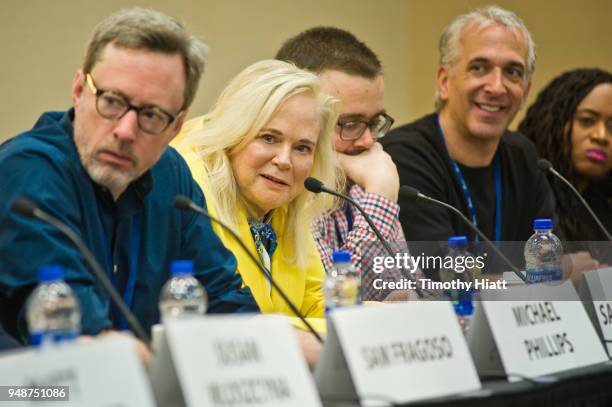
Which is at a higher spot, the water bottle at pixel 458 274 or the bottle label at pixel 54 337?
the bottle label at pixel 54 337

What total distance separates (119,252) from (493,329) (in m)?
1.00

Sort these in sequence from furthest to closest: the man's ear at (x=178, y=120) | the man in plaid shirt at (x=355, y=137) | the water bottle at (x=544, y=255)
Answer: the man in plaid shirt at (x=355, y=137) < the water bottle at (x=544, y=255) < the man's ear at (x=178, y=120)

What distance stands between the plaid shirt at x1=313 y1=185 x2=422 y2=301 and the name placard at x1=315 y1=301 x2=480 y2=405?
1.51m

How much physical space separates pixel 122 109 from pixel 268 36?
3.07m

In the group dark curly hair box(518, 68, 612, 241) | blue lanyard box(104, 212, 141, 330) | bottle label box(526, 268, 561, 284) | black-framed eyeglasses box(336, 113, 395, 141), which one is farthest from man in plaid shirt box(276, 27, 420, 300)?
dark curly hair box(518, 68, 612, 241)

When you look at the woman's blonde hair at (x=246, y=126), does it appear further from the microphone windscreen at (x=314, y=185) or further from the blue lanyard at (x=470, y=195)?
the blue lanyard at (x=470, y=195)

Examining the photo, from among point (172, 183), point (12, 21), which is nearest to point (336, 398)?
point (172, 183)

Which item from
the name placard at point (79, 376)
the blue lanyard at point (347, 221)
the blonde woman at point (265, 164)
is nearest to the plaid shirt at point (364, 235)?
the blue lanyard at point (347, 221)

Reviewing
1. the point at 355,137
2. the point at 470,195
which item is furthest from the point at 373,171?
the point at 470,195

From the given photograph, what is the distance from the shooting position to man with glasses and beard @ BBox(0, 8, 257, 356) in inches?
85.8

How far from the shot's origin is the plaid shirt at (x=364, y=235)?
3627 millimetres

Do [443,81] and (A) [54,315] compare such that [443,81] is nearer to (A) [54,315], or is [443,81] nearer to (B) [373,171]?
(B) [373,171]

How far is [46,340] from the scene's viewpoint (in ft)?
5.65

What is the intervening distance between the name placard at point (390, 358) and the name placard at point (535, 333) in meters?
0.20
